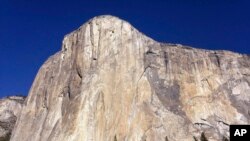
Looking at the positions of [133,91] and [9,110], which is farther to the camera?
[9,110]

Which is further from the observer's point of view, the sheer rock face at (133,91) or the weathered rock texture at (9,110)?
the weathered rock texture at (9,110)

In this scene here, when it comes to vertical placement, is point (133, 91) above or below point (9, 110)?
below

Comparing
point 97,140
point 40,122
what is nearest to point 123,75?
point 97,140

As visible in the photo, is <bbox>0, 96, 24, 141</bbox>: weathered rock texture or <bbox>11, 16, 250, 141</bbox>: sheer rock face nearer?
<bbox>11, 16, 250, 141</bbox>: sheer rock face

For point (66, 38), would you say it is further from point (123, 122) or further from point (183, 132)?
point (183, 132)
